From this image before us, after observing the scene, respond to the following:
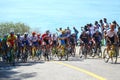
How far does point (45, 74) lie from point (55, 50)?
11.5 meters

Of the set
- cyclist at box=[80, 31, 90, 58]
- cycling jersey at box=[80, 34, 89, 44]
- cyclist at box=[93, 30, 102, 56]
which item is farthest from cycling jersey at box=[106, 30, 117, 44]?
cycling jersey at box=[80, 34, 89, 44]

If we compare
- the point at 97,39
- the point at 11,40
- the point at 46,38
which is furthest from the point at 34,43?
the point at 11,40

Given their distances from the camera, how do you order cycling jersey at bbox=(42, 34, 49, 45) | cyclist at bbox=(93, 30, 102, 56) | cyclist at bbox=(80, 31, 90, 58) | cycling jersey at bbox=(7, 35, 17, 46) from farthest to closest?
cyclist at bbox=(80, 31, 90, 58), cycling jersey at bbox=(42, 34, 49, 45), cyclist at bbox=(93, 30, 102, 56), cycling jersey at bbox=(7, 35, 17, 46)

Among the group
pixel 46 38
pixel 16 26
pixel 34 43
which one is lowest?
pixel 34 43

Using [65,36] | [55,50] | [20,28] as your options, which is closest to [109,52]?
[65,36]

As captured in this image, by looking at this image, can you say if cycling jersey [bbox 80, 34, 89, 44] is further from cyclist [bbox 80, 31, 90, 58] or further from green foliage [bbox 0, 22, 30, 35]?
green foliage [bbox 0, 22, 30, 35]

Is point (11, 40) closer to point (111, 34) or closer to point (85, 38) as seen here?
point (111, 34)

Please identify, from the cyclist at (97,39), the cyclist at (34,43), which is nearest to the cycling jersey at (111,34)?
the cyclist at (97,39)

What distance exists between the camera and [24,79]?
1631 cm

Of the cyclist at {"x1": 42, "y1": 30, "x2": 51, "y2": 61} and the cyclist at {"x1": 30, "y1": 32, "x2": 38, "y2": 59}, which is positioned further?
the cyclist at {"x1": 30, "y1": 32, "x2": 38, "y2": 59}

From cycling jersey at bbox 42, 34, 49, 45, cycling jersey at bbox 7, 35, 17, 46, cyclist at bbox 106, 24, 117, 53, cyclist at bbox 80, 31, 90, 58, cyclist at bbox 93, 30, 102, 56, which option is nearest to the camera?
cyclist at bbox 106, 24, 117, 53

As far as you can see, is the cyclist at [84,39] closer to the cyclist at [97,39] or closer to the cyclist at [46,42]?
the cyclist at [97,39]

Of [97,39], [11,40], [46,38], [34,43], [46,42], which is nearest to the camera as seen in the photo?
[11,40]

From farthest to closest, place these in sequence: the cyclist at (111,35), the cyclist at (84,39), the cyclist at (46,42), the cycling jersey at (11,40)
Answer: the cyclist at (84,39) < the cyclist at (46,42) < the cycling jersey at (11,40) < the cyclist at (111,35)
